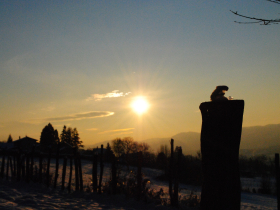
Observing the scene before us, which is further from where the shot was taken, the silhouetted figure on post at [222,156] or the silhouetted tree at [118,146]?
the silhouetted tree at [118,146]

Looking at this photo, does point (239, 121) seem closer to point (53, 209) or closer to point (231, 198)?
point (231, 198)

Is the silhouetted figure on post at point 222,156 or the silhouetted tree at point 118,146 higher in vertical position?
the silhouetted figure on post at point 222,156

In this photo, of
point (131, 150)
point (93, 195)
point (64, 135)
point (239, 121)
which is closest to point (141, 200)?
point (93, 195)

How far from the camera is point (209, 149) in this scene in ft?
10.3

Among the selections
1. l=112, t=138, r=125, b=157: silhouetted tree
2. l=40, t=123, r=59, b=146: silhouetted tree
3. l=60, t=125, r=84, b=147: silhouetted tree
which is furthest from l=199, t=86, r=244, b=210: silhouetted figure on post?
l=60, t=125, r=84, b=147: silhouetted tree

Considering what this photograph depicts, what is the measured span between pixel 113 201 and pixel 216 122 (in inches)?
266

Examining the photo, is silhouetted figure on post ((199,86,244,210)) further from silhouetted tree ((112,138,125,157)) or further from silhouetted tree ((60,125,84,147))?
silhouetted tree ((60,125,84,147))

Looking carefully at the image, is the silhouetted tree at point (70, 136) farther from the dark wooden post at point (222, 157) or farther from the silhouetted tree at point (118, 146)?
the dark wooden post at point (222, 157)

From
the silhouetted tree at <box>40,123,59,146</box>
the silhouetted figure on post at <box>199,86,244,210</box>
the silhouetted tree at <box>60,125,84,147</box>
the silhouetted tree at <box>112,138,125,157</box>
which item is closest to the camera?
the silhouetted figure on post at <box>199,86,244,210</box>

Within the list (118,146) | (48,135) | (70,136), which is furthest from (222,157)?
(70,136)

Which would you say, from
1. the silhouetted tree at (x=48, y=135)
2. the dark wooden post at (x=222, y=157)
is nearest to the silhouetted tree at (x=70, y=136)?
the silhouetted tree at (x=48, y=135)

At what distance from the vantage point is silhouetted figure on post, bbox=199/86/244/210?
9.96ft

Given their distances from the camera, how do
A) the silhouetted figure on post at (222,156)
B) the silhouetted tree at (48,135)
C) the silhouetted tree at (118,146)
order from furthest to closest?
the silhouetted tree at (48,135) < the silhouetted tree at (118,146) < the silhouetted figure on post at (222,156)

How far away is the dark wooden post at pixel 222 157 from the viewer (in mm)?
3037
